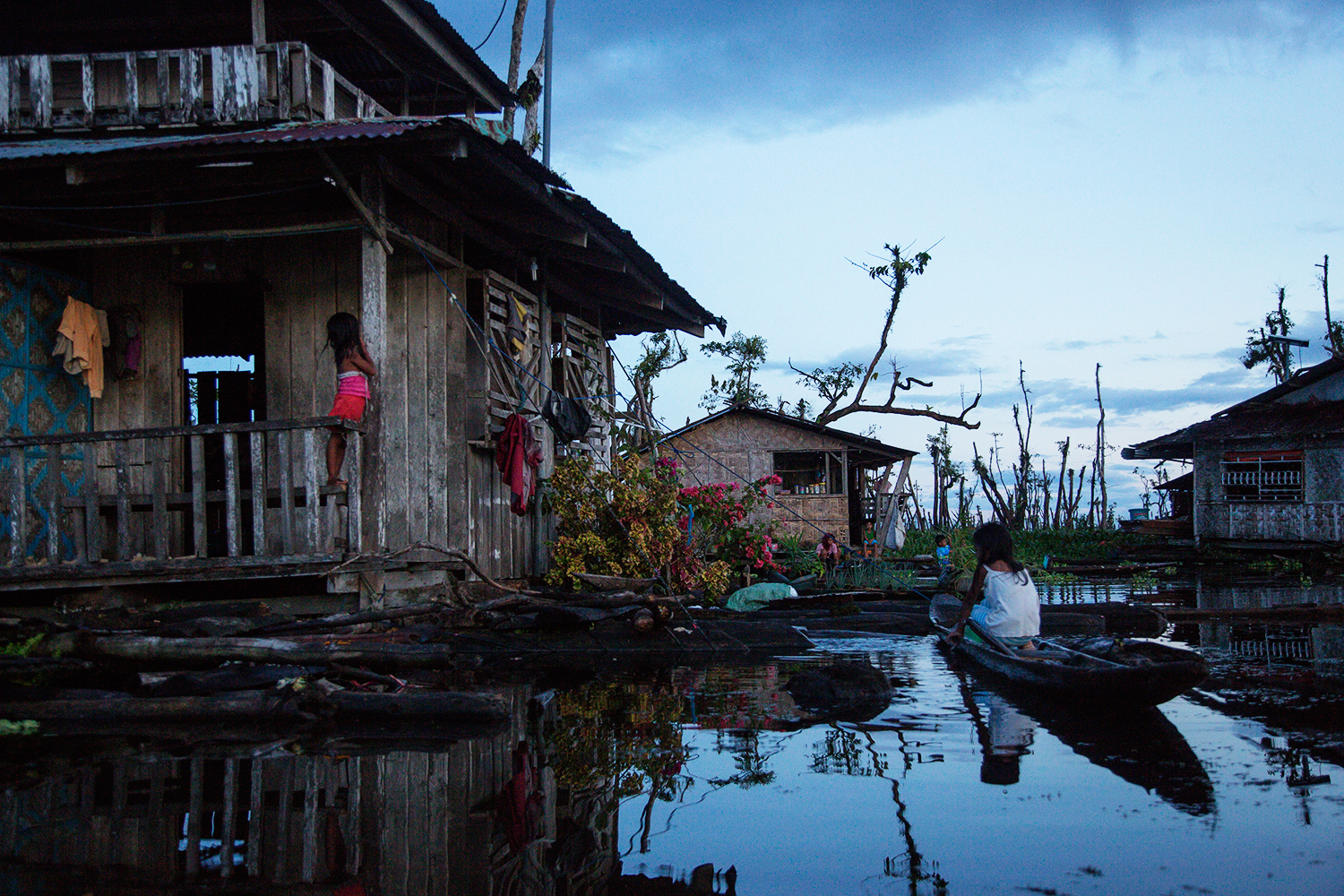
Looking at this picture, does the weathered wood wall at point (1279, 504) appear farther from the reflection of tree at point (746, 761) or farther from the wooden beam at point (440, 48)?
the reflection of tree at point (746, 761)

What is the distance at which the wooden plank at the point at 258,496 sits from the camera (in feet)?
25.4

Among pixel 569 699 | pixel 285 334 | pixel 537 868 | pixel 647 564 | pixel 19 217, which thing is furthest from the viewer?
pixel 647 564

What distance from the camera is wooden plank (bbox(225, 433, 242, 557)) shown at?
7.71 m

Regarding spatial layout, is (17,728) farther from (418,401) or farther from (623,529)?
(623,529)

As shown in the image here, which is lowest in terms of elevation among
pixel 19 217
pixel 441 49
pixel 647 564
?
pixel 647 564

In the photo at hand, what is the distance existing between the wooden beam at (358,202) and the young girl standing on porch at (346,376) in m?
0.67

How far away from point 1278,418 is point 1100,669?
24.6 m

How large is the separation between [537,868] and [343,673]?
317 cm

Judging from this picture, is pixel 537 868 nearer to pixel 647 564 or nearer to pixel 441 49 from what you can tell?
pixel 647 564

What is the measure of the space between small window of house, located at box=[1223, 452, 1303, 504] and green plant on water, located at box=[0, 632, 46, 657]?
27.6m

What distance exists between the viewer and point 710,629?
902cm

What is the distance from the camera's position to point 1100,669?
231 inches

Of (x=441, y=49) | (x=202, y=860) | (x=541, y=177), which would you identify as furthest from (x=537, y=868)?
(x=441, y=49)

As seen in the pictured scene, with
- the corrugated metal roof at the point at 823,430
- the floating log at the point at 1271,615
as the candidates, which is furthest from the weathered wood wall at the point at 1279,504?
the floating log at the point at 1271,615
